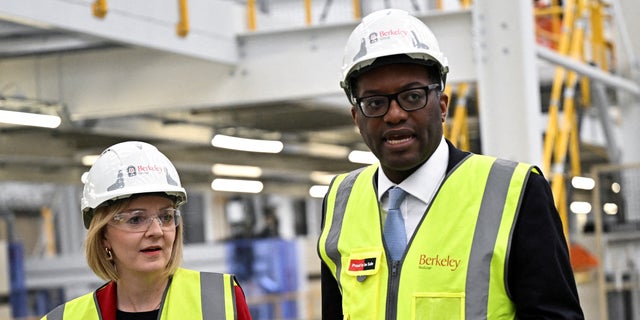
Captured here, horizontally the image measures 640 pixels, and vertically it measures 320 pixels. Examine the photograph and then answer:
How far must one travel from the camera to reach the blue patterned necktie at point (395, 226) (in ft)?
10.2

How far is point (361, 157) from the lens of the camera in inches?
758

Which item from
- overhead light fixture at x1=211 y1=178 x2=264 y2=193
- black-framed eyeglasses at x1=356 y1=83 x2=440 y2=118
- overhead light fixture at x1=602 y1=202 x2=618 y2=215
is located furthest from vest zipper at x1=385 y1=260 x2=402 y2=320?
overhead light fixture at x1=211 y1=178 x2=264 y2=193

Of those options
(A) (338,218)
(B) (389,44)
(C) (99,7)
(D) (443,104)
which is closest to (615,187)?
(C) (99,7)

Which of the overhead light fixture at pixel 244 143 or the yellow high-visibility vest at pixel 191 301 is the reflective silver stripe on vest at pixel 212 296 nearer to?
the yellow high-visibility vest at pixel 191 301

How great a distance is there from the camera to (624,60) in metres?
14.0

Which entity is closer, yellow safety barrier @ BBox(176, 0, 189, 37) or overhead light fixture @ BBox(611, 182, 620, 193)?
yellow safety barrier @ BBox(176, 0, 189, 37)

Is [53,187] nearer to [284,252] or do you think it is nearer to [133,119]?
[284,252]

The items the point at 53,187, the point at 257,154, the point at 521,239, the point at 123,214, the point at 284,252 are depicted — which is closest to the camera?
the point at 521,239

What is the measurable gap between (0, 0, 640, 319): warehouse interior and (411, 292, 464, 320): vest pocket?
4699mm

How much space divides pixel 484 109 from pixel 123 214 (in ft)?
18.7

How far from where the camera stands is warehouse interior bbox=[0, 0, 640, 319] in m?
9.09

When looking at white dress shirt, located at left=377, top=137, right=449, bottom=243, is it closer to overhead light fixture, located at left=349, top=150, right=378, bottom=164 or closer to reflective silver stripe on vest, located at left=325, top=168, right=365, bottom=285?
reflective silver stripe on vest, located at left=325, top=168, right=365, bottom=285

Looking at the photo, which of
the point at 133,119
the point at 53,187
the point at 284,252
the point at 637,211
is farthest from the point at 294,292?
the point at 637,211

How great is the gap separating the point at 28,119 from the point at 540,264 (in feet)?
31.7
